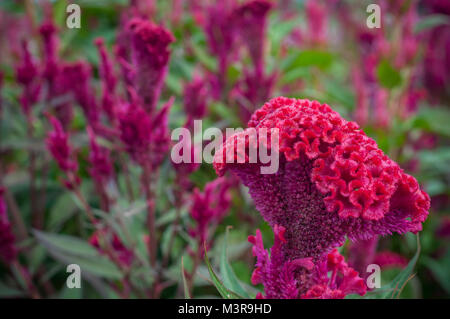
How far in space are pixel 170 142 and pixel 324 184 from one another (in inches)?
21.4

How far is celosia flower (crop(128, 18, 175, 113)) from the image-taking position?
883mm

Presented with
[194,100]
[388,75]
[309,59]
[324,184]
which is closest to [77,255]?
[194,100]

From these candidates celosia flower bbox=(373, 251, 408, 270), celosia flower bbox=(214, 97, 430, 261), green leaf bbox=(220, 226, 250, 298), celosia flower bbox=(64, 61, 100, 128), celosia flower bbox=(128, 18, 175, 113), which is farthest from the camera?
celosia flower bbox=(373, 251, 408, 270)

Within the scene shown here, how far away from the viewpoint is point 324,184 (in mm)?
554

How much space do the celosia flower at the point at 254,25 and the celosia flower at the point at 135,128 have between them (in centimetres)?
55

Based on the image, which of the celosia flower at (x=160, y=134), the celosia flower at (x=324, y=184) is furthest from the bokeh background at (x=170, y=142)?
the celosia flower at (x=324, y=184)

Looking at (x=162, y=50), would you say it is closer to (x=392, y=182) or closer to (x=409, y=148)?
(x=392, y=182)

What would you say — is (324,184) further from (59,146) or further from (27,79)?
(27,79)

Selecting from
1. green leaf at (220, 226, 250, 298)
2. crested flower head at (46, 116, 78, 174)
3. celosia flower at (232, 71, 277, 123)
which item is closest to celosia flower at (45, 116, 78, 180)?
crested flower head at (46, 116, 78, 174)

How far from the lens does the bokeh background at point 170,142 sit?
107 centimetres

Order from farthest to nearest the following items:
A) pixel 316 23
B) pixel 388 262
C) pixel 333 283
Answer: pixel 316 23 < pixel 388 262 < pixel 333 283

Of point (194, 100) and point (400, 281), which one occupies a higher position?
point (194, 100)

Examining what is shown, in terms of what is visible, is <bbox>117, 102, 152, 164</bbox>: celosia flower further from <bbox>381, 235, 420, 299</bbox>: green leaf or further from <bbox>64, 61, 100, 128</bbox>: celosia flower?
<bbox>381, 235, 420, 299</bbox>: green leaf

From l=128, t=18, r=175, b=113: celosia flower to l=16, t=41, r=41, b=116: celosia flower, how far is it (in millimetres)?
432
